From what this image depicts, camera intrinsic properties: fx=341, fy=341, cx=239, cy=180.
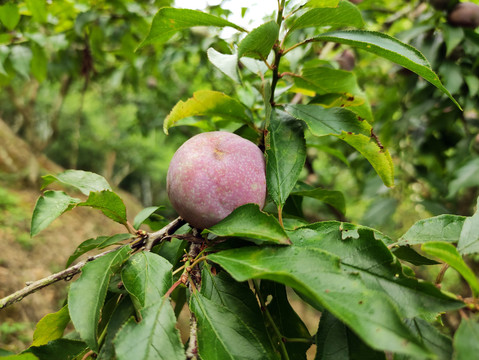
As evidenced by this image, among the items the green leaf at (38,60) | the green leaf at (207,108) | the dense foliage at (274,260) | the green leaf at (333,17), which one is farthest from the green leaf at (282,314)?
the green leaf at (38,60)

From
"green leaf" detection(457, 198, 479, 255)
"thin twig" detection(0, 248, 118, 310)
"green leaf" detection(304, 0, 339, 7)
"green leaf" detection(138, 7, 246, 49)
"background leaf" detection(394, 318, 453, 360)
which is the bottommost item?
"thin twig" detection(0, 248, 118, 310)

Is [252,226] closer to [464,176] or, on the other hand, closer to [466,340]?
[466,340]

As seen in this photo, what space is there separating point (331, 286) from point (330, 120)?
0.36 metres

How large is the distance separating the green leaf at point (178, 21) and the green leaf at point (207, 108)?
5.0 inches

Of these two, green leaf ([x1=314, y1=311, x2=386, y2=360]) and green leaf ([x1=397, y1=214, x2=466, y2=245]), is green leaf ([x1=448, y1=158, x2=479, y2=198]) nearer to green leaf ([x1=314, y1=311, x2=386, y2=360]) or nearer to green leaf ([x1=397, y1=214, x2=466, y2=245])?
green leaf ([x1=397, y1=214, x2=466, y2=245])

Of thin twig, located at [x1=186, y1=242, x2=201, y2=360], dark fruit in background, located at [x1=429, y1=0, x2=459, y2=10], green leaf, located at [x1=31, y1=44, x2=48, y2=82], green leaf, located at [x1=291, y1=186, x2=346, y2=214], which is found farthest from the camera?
green leaf, located at [x1=31, y1=44, x2=48, y2=82]

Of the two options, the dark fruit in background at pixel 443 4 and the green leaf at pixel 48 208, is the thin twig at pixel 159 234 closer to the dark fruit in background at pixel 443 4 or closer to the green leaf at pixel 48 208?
the green leaf at pixel 48 208

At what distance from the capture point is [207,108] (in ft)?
2.23

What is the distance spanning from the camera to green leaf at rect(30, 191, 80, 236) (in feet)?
1.75

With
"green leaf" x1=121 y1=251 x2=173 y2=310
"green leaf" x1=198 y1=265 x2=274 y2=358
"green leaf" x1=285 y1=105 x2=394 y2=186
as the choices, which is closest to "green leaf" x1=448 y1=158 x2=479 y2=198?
"green leaf" x1=285 y1=105 x2=394 y2=186

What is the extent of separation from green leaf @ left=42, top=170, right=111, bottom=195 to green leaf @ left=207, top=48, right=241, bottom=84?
0.31 metres

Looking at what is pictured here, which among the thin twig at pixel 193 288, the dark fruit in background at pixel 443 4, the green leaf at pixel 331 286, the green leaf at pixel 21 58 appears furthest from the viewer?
the green leaf at pixel 21 58

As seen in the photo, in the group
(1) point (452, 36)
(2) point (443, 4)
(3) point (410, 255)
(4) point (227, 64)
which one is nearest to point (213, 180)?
(4) point (227, 64)

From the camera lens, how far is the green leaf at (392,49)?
54 cm
